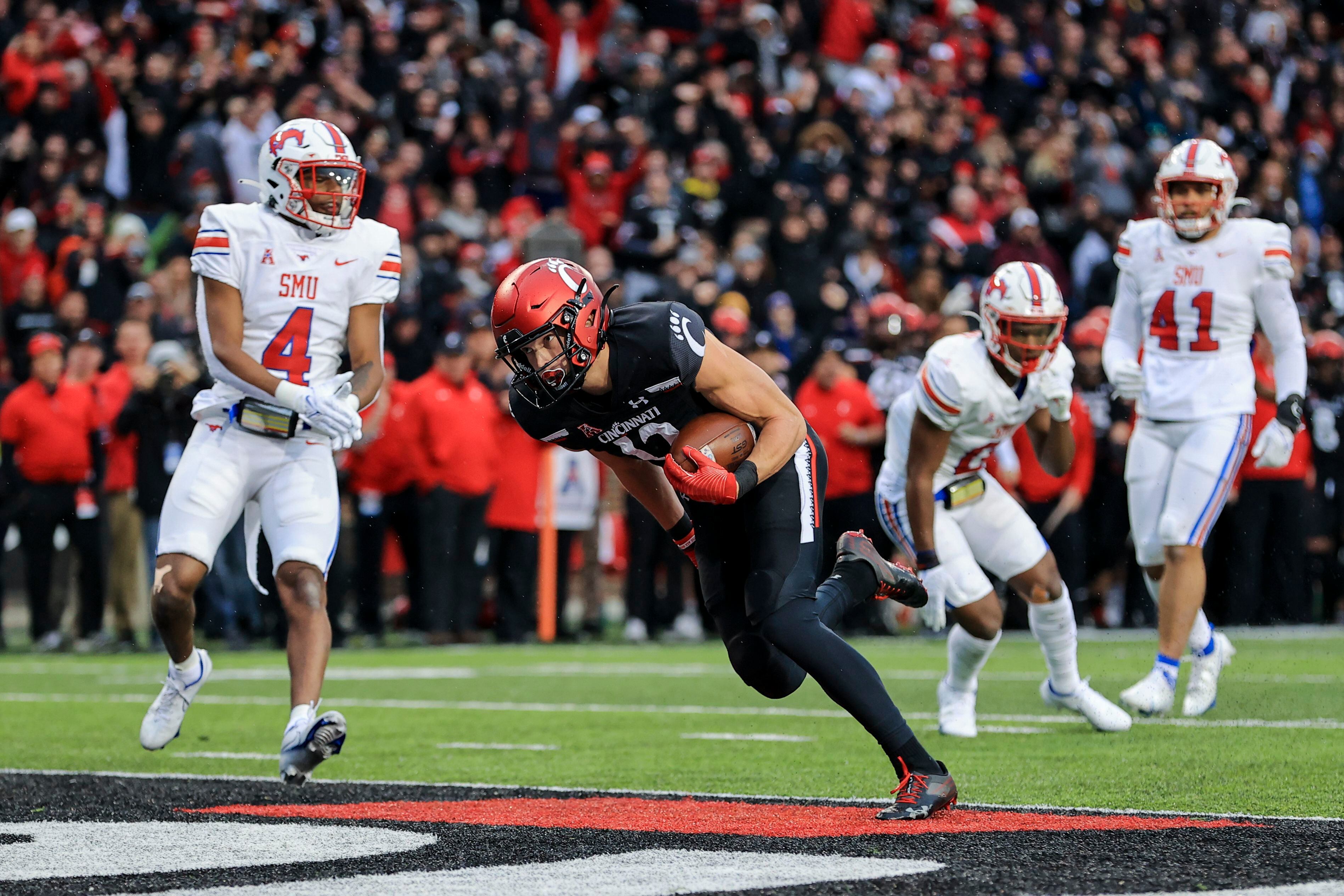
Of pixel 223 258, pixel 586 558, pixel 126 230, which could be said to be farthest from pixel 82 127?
pixel 223 258

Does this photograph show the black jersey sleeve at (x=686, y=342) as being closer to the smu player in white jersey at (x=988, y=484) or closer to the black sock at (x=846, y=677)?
the black sock at (x=846, y=677)

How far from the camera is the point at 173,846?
4543mm

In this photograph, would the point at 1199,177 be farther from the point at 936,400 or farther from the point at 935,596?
the point at 935,596

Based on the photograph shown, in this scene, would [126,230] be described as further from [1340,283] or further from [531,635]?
[1340,283]

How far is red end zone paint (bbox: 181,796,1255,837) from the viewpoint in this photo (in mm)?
4664

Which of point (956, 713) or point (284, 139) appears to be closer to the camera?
point (284, 139)

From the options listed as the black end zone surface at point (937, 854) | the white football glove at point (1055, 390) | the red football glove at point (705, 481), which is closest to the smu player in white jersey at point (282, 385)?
the black end zone surface at point (937, 854)

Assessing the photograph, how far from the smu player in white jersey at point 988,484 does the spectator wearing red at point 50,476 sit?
7.46m

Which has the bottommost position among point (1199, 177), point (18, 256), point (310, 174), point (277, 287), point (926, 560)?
point (926, 560)

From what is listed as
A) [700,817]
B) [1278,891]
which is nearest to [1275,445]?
[700,817]

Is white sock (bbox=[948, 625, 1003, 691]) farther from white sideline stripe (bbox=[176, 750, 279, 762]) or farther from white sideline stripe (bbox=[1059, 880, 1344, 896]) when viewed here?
white sideline stripe (bbox=[1059, 880, 1344, 896])

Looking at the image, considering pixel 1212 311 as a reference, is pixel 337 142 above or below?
above

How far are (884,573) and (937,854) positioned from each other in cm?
132

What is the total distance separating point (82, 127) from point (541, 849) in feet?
41.3
